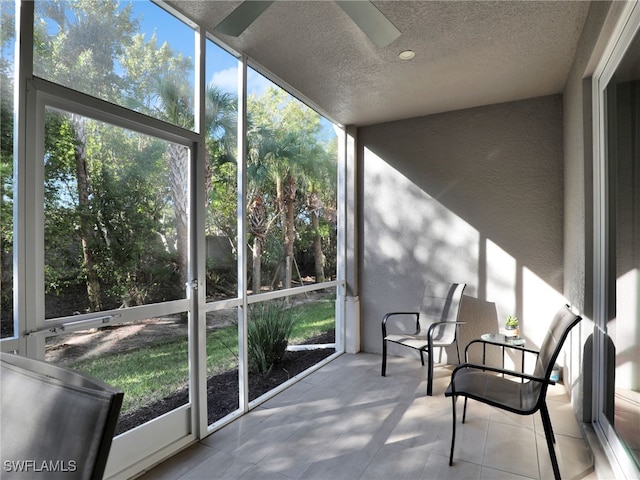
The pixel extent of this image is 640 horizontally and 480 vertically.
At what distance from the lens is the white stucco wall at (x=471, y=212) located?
11.2 ft

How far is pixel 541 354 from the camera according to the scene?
2.24 m

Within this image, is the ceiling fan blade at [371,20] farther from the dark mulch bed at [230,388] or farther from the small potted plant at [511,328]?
the small potted plant at [511,328]

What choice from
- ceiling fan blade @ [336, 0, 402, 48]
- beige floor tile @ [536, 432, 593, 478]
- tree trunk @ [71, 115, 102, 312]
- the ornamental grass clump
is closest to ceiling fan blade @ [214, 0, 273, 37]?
ceiling fan blade @ [336, 0, 402, 48]

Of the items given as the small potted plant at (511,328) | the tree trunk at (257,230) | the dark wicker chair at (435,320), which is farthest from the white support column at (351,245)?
A: the small potted plant at (511,328)

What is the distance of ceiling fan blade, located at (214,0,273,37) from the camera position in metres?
1.71

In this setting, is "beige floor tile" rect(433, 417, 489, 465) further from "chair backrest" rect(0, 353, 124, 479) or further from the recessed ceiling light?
the recessed ceiling light

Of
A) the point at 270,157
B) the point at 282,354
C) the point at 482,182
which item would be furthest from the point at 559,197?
the point at 282,354

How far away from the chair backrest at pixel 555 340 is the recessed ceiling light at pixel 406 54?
A: 2.03 m

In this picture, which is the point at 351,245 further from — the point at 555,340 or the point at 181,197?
the point at 555,340

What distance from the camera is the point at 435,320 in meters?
3.63

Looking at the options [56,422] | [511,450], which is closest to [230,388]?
[511,450]

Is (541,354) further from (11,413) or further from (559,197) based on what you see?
(11,413)

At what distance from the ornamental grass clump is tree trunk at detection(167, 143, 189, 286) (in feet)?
3.02

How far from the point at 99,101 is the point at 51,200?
1.84 ft
